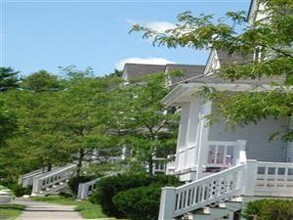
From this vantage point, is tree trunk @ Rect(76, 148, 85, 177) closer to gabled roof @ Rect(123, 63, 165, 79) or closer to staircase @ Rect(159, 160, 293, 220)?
gabled roof @ Rect(123, 63, 165, 79)

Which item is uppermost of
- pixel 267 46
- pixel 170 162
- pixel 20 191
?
pixel 267 46

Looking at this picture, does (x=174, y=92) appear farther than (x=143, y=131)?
No

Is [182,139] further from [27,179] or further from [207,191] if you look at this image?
[27,179]

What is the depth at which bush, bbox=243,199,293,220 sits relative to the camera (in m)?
15.9

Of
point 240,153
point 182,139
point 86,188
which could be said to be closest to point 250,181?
point 240,153

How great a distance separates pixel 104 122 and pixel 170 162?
13.0 feet

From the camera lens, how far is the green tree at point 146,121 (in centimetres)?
2822

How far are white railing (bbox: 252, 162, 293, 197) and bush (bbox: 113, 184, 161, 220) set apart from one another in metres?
2.70

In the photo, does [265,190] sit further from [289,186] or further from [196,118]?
[196,118]

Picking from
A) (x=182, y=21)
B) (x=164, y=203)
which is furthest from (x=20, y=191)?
(x=182, y=21)

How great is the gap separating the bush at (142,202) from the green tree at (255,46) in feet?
25.5

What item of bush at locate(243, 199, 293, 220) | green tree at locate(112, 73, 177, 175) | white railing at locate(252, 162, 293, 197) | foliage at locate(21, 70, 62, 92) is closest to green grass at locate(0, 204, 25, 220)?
green tree at locate(112, 73, 177, 175)

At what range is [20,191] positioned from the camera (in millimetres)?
42000

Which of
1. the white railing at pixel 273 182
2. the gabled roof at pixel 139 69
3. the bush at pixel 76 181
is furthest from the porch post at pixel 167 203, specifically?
the gabled roof at pixel 139 69
